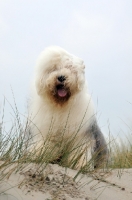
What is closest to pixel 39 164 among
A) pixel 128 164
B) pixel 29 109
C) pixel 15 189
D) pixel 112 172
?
pixel 15 189

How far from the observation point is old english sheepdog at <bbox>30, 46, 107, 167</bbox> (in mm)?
5555

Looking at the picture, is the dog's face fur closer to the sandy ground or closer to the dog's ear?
the dog's ear

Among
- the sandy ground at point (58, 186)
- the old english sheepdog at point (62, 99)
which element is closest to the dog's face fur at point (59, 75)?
the old english sheepdog at point (62, 99)

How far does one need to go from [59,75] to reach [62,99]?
392 millimetres

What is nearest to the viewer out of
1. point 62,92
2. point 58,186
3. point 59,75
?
point 58,186

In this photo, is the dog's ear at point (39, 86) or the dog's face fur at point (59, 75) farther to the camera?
the dog's ear at point (39, 86)

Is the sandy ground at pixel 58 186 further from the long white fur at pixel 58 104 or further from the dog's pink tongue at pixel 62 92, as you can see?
the dog's pink tongue at pixel 62 92

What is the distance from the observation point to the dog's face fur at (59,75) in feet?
18.2

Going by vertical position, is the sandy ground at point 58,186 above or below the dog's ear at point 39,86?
below

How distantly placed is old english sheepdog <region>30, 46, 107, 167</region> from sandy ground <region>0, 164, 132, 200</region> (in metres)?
1.68

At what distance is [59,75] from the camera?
5543 mm

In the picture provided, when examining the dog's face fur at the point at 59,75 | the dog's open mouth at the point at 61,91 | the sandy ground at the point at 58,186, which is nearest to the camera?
the sandy ground at the point at 58,186

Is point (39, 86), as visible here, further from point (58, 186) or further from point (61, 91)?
point (58, 186)

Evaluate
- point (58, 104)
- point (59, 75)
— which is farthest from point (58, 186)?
point (58, 104)
